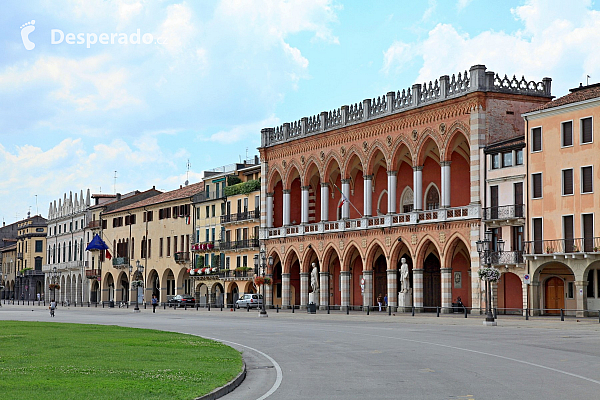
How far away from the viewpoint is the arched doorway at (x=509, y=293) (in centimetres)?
5462

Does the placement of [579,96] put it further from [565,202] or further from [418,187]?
[418,187]

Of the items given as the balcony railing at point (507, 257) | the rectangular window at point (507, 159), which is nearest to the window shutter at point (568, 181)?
the rectangular window at point (507, 159)

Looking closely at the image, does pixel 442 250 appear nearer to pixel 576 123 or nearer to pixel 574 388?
pixel 576 123

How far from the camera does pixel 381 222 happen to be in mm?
65438

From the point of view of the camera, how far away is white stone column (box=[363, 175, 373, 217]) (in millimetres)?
66688

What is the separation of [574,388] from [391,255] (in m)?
47.9

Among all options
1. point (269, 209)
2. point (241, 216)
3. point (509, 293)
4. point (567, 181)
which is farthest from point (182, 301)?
point (567, 181)

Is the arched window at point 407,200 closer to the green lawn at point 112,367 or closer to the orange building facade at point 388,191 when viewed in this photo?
the orange building facade at point 388,191

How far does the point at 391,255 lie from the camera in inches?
2514

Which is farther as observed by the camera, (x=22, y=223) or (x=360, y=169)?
(x=22, y=223)

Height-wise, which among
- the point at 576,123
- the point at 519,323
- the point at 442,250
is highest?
the point at 576,123

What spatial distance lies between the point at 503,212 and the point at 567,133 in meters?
6.36

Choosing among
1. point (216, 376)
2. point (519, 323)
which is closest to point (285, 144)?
→ point (519, 323)

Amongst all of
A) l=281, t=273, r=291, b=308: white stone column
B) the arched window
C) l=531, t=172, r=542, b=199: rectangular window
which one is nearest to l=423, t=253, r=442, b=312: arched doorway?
the arched window
